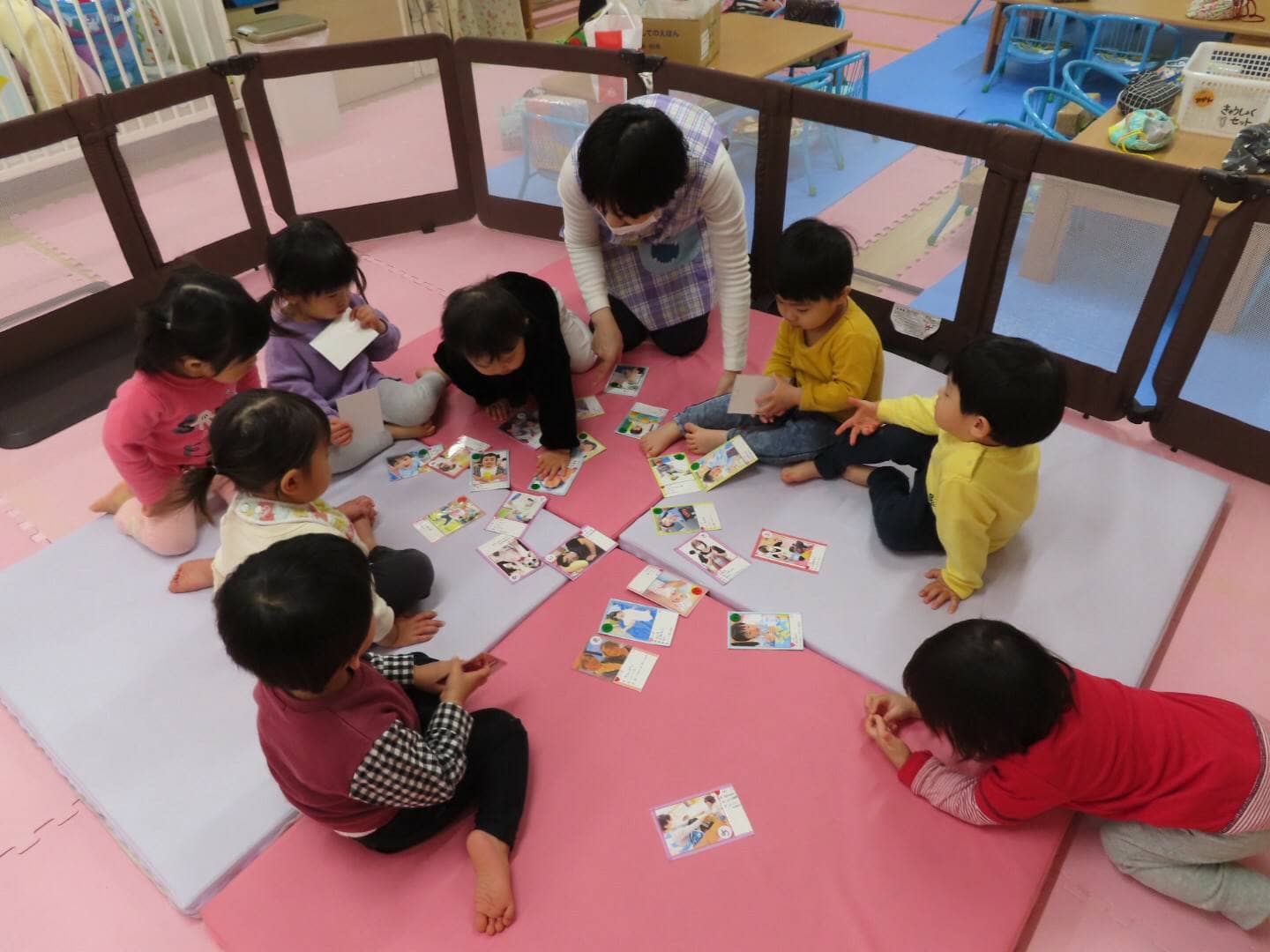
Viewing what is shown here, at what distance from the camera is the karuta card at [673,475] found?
2723 millimetres

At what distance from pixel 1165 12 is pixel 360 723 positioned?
618 cm

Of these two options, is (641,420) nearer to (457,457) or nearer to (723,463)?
(723,463)

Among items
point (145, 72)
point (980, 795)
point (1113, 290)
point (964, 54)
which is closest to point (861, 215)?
point (1113, 290)

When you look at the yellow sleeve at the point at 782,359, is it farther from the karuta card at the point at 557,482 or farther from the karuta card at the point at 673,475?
the karuta card at the point at 557,482

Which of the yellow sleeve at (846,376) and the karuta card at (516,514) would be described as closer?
the yellow sleeve at (846,376)

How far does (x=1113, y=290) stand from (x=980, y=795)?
70.4 inches

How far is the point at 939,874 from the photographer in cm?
182

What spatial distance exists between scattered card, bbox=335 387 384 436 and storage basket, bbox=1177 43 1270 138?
3.53 meters

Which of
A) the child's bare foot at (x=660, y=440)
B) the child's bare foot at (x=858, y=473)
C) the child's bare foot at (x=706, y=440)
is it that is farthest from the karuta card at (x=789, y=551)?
the child's bare foot at (x=660, y=440)

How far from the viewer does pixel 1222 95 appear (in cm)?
363

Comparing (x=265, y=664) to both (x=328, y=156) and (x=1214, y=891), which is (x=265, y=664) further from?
(x=328, y=156)

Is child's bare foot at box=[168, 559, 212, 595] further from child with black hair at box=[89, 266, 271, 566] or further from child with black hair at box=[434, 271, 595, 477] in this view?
child with black hair at box=[434, 271, 595, 477]

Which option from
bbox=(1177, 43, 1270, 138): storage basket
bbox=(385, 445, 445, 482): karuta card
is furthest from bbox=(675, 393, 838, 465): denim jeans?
bbox=(1177, 43, 1270, 138): storage basket

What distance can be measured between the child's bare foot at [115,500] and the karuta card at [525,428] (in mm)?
1178
